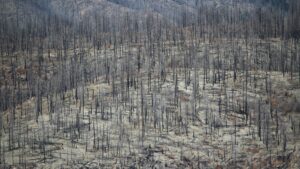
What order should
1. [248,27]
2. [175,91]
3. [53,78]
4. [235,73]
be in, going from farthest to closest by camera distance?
[248,27] → [53,78] → [235,73] → [175,91]

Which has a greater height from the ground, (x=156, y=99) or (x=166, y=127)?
(x=156, y=99)

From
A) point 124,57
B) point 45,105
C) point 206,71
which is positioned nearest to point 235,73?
point 206,71

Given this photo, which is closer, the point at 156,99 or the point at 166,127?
the point at 166,127

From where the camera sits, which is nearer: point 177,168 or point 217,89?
point 177,168

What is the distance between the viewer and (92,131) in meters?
93.0

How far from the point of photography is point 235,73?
11550cm

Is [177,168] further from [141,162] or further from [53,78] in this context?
[53,78]

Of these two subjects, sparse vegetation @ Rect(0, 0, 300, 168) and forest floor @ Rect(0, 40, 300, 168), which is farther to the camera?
sparse vegetation @ Rect(0, 0, 300, 168)

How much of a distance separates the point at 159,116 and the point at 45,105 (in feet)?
100

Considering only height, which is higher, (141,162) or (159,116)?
(159,116)

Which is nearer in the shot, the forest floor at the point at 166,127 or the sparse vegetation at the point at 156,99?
the forest floor at the point at 166,127

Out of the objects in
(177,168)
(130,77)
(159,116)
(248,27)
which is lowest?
(177,168)

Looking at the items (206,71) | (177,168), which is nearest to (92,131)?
(177,168)

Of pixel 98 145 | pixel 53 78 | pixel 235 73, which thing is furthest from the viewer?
pixel 53 78
